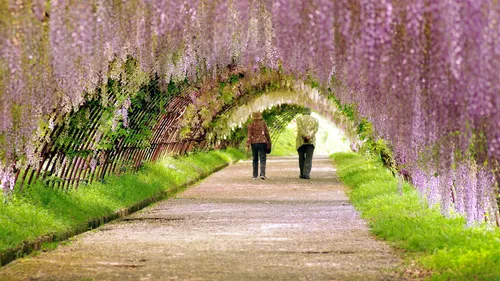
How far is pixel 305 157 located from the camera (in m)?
29.4

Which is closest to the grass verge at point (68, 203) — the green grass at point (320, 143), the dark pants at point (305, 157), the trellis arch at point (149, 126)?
the trellis arch at point (149, 126)

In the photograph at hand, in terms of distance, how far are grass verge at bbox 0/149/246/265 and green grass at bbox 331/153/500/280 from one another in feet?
12.1

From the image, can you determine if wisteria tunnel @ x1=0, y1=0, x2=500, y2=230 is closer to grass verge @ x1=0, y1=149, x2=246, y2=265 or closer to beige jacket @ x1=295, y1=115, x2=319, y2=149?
grass verge @ x1=0, y1=149, x2=246, y2=265

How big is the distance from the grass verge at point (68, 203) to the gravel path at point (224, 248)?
34cm

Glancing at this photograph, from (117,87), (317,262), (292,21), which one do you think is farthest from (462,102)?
(117,87)

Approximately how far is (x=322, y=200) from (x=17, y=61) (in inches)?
506

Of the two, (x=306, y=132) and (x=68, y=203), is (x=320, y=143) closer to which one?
(x=306, y=132)

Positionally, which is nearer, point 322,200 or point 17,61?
point 17,61

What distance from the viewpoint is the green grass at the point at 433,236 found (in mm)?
8844

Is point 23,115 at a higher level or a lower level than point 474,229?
higher

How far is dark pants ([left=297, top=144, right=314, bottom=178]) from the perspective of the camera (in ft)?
91.2

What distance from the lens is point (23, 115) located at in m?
10.8

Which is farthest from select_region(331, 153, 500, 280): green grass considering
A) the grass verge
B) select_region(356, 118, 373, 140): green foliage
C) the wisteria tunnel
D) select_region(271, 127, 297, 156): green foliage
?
select_region(271, 127, 297, 156): green foliage

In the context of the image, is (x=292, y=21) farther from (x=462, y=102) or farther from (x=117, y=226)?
(x=117, y=226)
